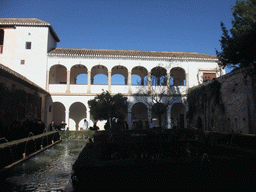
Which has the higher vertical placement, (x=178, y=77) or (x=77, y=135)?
(x=178, y=77)

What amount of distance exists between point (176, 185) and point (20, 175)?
4102mm

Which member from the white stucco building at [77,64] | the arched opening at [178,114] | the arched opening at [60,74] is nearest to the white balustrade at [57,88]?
the white stucco building at [77,64]

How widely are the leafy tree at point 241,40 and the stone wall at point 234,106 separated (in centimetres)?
99

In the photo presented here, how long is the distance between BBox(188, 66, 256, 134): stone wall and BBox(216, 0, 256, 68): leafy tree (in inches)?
39.1

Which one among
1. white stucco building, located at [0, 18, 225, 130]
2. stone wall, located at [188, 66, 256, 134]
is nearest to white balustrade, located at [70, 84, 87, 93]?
white stucco building, located at [0, 18, 225, 130]

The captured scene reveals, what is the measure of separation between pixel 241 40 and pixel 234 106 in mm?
4841

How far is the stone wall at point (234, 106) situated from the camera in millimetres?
11734

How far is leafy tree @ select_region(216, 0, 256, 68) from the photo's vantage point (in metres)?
Answer: 9.48

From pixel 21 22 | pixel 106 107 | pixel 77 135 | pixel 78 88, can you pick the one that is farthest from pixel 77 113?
pixel 21 22

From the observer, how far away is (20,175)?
5.45m

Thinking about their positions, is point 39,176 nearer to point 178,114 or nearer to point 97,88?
point 97,88

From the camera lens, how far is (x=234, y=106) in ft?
42.8

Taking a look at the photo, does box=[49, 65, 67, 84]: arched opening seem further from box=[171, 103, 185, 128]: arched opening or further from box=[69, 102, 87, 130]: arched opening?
box=[171, 103, 185, 128]: arched opening

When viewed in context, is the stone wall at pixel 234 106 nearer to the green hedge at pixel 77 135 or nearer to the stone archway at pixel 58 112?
the green hedge at pixel 77 135
